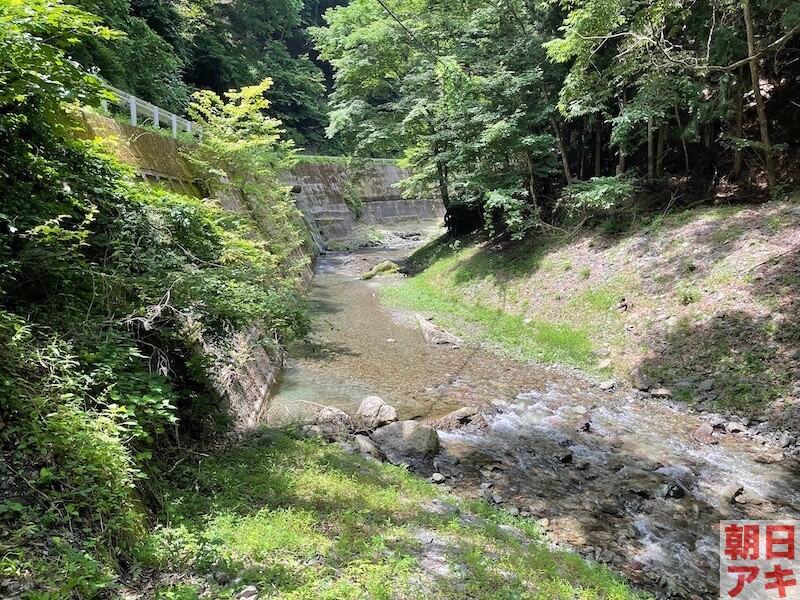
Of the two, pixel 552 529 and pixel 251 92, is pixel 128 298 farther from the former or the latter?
pixel 251 92

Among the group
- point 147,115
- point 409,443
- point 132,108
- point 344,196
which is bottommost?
point 409,443

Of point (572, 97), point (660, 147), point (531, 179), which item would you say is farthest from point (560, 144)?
point (572, 97)

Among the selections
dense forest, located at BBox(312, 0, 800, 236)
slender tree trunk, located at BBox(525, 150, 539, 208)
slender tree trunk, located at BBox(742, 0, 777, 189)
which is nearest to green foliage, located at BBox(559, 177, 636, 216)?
dense forest, located at BBox(312, 0, 800, 236)

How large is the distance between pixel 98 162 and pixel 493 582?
581 centimetres

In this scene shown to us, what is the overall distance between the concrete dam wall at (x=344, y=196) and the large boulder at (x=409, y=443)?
1835 centimetres

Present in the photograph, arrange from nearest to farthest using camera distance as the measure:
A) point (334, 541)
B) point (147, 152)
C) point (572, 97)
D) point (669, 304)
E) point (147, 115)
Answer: point (334, 541) → point (669, 304) → point (147, 152) → point (572, 97) → point (147, 115)

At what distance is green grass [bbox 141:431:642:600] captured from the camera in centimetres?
285

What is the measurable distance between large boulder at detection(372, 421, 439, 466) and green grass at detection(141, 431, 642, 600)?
1062mm

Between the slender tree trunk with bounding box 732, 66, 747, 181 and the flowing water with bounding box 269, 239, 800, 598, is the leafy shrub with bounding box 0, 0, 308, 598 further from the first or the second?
the slender tree trunk with bounding box 732, 66, 747, 181

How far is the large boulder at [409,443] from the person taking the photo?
19.6 feet

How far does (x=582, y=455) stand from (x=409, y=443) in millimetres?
2441

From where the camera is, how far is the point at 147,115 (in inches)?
429

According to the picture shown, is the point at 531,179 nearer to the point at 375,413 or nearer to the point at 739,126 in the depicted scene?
the point at 739,126

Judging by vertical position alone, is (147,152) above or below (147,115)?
below
